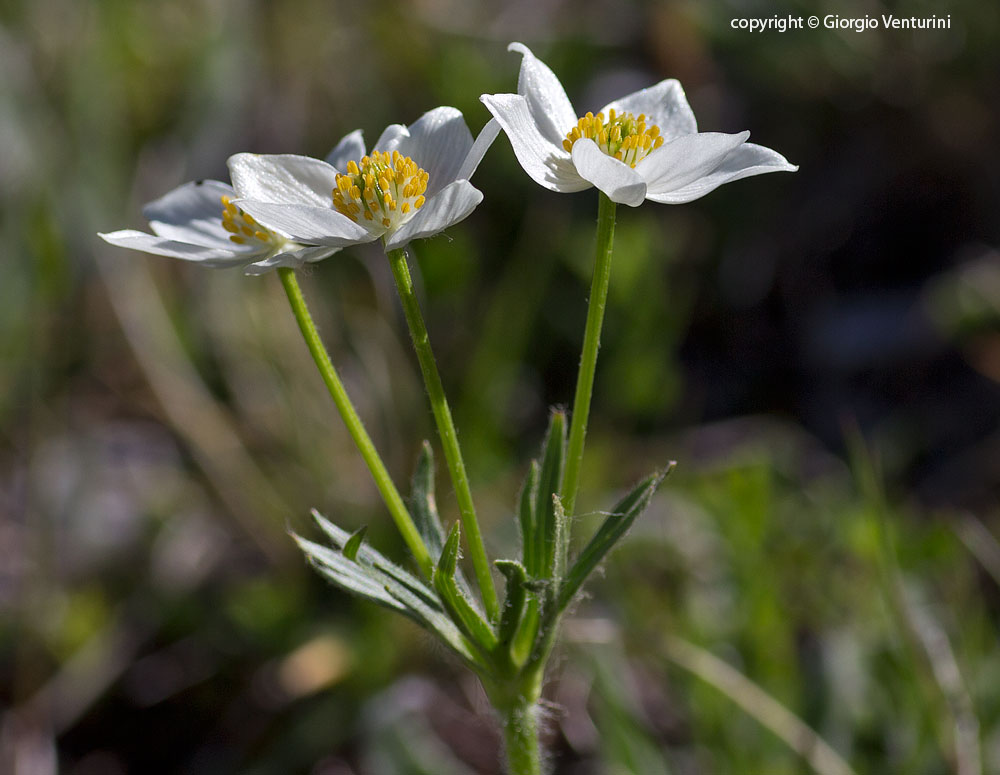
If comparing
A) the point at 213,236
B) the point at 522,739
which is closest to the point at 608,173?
the point at 213,236

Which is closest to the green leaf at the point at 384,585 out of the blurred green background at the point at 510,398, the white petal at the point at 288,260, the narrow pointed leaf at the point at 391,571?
the narrow pointed leaf at the point at 391,571

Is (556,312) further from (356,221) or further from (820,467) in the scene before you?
(356,221)

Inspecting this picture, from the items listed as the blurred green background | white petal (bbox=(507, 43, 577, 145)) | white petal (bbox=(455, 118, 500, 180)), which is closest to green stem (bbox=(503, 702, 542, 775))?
the blurred green background

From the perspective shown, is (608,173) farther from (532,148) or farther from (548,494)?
(548,494)

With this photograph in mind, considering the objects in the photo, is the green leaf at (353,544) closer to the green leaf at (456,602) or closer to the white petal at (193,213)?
the green leaf at (456,602)

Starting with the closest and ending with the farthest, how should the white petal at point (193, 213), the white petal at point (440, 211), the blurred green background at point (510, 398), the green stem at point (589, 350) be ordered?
the white petal at point (440, 211) → the green stem at point (589, 350) → the white petal at point (193, 213) → the blurred green background at point (510, 398)

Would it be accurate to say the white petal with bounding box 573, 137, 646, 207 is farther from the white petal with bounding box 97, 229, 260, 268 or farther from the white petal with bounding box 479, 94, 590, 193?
the white petal with bounding box 97, 229, 260, 268
